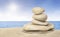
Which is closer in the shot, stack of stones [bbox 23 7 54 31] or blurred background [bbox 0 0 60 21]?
stack of stones [bbox 23 7 54 31]

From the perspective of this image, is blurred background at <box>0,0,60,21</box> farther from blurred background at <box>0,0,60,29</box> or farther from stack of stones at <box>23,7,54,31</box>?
stack of stones at <box>23,7,54,31</box>

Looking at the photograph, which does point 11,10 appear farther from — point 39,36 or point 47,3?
point 39,36

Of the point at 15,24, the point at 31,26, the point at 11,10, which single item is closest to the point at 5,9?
the point at 11,10

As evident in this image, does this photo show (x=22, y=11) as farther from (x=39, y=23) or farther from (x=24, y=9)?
(x=39, y=23)

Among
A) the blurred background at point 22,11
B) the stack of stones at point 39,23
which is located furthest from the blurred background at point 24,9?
the stack of stones at point 39,23

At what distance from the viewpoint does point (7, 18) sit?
14.6 ft

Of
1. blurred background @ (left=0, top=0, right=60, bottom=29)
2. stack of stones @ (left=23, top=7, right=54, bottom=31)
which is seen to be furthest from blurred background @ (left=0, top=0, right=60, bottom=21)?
stack of stones @ (left=23, top=7, right=54, bottom=31)

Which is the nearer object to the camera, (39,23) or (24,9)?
(39,23)

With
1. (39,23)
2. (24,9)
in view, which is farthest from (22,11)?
(39,23)

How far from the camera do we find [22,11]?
4367mm

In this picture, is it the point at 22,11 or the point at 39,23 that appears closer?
the point at 39,23

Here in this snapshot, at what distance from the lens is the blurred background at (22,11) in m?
4.35

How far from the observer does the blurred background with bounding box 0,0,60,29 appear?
171 inches

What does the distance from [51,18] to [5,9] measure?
107 centimetres
